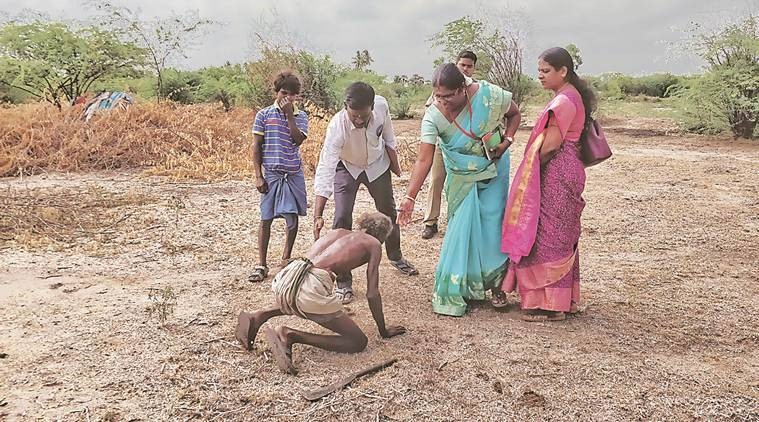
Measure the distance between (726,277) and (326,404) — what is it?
3299mm

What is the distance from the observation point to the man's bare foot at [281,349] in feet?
10.7

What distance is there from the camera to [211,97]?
56.0ft

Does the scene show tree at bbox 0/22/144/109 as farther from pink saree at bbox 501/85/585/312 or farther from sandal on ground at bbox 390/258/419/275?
pink saree at bbox 501/85/585/312

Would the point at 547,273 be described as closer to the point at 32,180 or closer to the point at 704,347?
the point at 704,347

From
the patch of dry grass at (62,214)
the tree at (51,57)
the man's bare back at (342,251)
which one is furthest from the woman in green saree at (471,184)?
the tree at (51,57)

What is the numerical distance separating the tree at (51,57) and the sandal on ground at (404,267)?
958 centimetres

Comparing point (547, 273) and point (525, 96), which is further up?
point (525, 96)

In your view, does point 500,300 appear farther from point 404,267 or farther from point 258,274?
point 258,274

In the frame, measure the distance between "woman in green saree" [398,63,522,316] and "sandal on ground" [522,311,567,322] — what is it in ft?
0.73

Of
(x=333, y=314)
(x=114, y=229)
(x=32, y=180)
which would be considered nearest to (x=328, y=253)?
(x=333, y=314)

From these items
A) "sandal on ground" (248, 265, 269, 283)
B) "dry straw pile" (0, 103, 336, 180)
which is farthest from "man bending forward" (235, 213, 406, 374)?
"dry straw pile" (0, 103, 336, 180)

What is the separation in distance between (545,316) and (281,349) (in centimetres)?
159

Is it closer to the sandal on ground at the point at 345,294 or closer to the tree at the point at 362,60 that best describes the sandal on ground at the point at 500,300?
the sandal on ground at the point at 345,294

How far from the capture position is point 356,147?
4.30m
